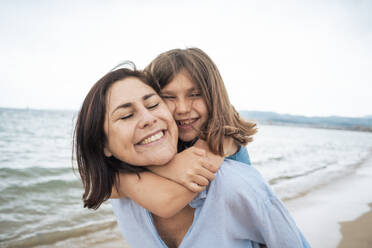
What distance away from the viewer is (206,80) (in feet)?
8.22

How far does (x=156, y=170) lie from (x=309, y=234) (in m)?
3.60

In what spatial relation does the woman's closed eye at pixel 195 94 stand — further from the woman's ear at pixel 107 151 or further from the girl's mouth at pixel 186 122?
the woman's ear at pixel 107 151

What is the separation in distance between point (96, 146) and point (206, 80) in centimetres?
123

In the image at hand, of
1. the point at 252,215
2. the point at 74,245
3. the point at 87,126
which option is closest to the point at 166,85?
the point at 87,126

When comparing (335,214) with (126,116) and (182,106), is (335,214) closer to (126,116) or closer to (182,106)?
(182,106)

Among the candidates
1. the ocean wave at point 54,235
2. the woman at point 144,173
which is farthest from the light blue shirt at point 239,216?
the ocean wave at point 54,235

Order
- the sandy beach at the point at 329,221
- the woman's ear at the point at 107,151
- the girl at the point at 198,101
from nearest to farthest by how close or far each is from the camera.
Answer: the woman's ear at the point at 107,151 → the girl at the point at 198,101 → the sandy beach at the point at 329,221

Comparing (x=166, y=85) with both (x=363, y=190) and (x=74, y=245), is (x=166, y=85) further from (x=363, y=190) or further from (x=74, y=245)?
(x=363, y=190)

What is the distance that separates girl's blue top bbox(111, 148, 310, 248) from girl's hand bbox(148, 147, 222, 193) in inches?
2.9

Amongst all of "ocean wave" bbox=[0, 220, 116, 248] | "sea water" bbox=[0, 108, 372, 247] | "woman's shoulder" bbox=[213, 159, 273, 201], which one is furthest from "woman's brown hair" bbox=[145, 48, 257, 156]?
"ocean wave" bbox=[0, 220, 116, 248]

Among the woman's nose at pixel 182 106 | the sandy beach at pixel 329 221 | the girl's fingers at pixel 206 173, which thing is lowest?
the sandy beach at pixel 329 221

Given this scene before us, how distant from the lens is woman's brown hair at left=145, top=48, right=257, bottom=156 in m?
2.44

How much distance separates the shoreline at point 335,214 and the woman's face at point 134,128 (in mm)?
3368

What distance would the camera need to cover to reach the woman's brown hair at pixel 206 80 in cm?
244
